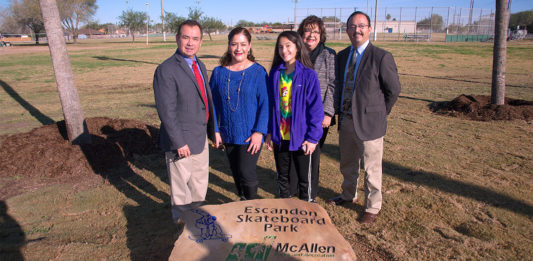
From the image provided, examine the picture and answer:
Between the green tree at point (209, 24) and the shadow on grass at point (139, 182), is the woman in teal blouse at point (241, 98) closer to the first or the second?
the shadow on grass at point (139, 182)

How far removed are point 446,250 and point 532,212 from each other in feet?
4.17

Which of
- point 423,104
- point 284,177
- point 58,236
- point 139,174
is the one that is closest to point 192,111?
point 284,177

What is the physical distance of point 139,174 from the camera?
172 inches

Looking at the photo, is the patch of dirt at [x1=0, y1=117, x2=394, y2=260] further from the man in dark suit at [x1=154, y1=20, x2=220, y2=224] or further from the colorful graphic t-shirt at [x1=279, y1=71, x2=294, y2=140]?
the colorful graphic t-shirt at [x1=279, y1=71, x2=294, y2=140]

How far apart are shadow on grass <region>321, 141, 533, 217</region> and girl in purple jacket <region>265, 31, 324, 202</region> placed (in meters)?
1.21

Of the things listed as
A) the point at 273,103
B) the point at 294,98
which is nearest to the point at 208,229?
the point at 273,103

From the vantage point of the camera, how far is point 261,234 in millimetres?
2236

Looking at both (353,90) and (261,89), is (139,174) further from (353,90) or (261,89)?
(353,90)

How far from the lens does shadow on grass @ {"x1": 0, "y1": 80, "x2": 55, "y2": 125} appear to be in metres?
7.09

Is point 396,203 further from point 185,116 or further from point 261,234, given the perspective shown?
point 185,116

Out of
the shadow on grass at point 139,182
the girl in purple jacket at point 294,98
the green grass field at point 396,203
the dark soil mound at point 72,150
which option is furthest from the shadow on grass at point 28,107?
the girl in purple jacket at point 294,98

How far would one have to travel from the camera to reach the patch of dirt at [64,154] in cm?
413

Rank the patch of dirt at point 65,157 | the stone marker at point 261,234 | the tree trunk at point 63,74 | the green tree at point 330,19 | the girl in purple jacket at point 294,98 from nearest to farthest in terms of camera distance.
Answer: the stone marker at point 261,234 < the girl in purple jacket at point 294,98 < the patch of dirt at point 65,157 < the tree trunk at point 63,74 < the green tree at point 330,19

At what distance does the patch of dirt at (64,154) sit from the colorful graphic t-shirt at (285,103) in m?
2.51
